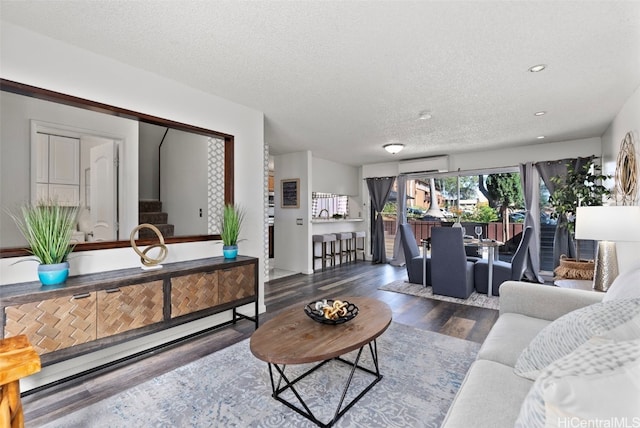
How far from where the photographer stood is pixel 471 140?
4.95m

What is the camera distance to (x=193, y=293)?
101 inches

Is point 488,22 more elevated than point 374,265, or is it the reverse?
point 488,22

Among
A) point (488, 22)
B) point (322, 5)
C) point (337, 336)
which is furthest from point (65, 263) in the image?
point (488, 22)

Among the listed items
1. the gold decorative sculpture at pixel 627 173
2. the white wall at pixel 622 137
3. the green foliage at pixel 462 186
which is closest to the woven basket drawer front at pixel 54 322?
the white wall at pixel 622 137

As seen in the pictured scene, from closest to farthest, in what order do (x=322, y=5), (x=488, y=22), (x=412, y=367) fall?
(x=322, y=5) < (x=488, y=22) < (x=412, y=367)

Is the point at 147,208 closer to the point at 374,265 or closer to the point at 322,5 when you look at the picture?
the point at 322,5

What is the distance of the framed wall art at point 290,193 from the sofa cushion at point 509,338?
447 cm

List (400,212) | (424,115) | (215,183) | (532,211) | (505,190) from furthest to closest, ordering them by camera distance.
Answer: (400,212) → (505,190) → (532,211) → (424,115) → (215,183)

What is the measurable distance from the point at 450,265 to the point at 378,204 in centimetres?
323

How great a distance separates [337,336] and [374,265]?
16.6 ft

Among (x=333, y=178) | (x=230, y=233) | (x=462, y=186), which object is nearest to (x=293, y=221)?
(x=333, y=178)

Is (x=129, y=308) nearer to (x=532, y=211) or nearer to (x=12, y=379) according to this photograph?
(x=12, y=379)

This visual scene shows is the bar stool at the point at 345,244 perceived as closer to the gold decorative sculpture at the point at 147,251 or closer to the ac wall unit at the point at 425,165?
the ac wall unit at the point at 425,165

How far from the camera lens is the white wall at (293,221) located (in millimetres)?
5875
